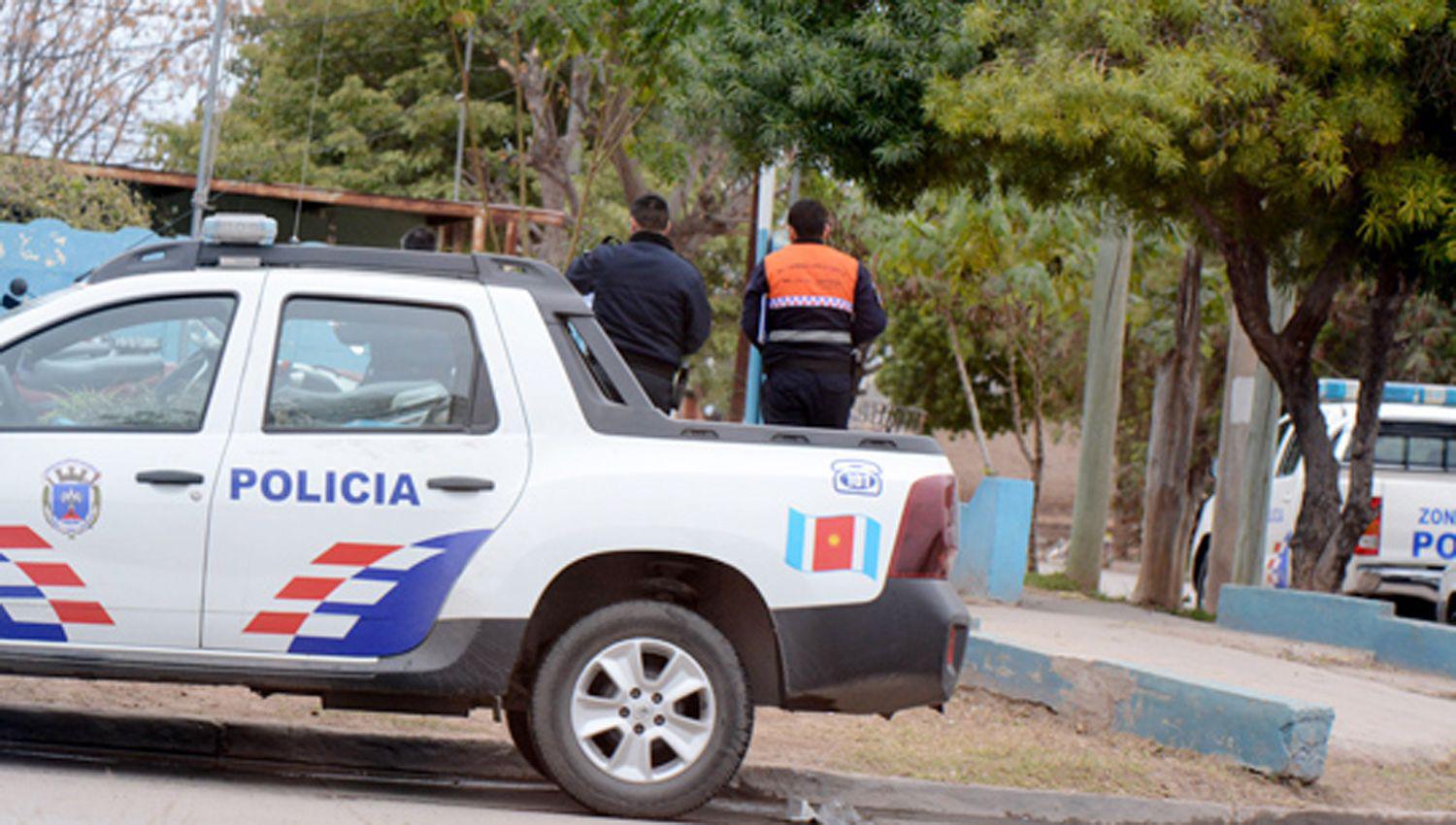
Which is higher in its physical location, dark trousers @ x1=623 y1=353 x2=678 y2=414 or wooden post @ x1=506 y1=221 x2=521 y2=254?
wooden post @ x1=506 y1=221 x2=521 y2=254

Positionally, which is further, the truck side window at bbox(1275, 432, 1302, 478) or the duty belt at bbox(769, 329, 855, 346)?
the truck side window at bbox(1275, 432, 1302, 478)

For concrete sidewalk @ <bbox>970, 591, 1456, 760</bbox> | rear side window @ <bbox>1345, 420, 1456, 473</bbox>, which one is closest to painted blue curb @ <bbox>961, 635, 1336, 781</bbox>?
concrete sidewalk @ <bbox>970, 591, 1456, 760</bbox>

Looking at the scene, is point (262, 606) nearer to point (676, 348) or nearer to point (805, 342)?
point (676, 348)

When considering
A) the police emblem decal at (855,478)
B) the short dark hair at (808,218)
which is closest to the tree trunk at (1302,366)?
the short dark hair at (808,218)

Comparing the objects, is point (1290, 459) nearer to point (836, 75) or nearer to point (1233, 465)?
point (1233, 465)

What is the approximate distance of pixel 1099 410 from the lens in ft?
69.7

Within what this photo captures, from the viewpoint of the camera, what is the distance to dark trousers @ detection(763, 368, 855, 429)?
9219 mm

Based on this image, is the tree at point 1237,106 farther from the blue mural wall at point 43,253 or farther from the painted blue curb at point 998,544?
the blue mural wall at point 43,253

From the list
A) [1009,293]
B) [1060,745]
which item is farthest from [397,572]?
[1009,293]

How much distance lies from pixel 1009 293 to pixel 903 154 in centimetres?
1276

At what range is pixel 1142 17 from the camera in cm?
1185

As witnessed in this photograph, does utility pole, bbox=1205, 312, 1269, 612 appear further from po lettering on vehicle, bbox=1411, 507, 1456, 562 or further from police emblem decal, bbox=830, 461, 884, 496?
police emblem decal, bbox=830, 461, 884, 496

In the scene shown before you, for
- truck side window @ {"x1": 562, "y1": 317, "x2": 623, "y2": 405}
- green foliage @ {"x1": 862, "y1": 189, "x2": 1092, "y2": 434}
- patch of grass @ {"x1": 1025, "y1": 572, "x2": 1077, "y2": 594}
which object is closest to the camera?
truck side window @ {"x1": 562, "y1": 317, "x2": 623, "y2": 405}

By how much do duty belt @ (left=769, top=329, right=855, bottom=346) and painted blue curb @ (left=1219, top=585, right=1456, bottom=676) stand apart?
189 inches
